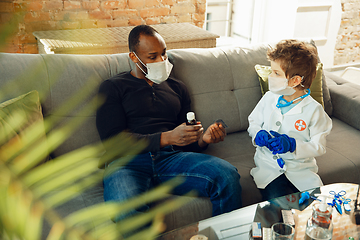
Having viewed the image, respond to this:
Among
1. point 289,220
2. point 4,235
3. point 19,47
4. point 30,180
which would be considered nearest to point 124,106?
point 30,180

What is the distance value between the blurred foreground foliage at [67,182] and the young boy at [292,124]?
0.44 metres

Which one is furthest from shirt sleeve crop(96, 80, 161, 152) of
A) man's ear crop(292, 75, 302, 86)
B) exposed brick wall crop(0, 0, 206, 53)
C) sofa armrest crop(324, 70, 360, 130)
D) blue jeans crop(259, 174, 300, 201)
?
exposed brick wall crop(0, 0, 206, 53)

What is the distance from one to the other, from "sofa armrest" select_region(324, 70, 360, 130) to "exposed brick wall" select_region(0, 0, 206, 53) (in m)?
1.68

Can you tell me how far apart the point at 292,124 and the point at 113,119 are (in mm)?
815

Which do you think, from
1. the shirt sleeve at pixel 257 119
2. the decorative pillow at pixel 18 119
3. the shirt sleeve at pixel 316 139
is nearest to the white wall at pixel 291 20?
the shirt sleeve at pixel 257 119

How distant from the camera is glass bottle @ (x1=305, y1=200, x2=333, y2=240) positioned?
44.2 inches

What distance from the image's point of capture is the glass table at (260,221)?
112 centimetres

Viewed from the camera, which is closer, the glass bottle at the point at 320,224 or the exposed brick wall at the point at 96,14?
the glass bottle at the point at 320,224

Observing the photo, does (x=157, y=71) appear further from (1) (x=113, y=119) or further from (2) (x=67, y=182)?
(2) (x=67, y=182)

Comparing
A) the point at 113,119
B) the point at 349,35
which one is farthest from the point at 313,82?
the point at 349,35

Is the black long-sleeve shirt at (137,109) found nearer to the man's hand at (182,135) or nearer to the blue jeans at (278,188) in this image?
the man's hand at (182,135)

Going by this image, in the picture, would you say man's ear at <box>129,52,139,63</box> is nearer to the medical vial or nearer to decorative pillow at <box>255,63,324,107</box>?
the medical vial

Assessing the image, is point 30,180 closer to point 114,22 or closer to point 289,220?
point 289,220

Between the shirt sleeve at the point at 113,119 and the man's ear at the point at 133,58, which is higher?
the man's ear at the point at 133,58
